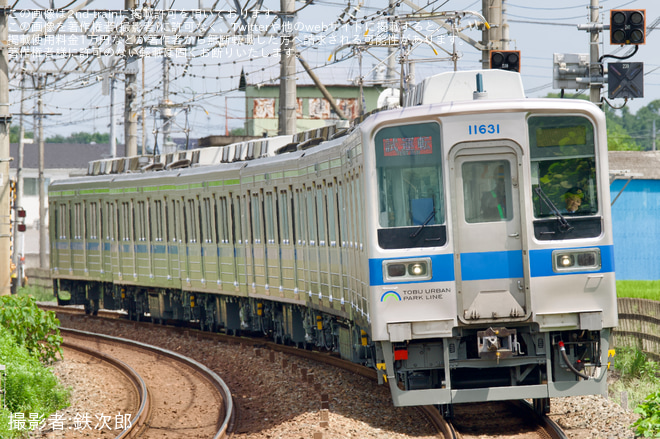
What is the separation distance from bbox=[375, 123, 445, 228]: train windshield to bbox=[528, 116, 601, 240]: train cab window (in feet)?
2.77

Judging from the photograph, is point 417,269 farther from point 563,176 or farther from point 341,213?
point 341,213

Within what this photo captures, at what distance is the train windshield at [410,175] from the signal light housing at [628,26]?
4.94m

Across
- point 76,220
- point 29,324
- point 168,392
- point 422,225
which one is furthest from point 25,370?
point 76,220

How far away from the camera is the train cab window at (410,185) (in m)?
8.84

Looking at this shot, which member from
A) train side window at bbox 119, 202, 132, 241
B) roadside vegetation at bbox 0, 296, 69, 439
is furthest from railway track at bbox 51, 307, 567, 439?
train side window at bbox 119, 202, 132, 241

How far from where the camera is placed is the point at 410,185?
29.2 feet

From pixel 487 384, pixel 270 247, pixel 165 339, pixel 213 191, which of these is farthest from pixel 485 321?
pixel 165 339

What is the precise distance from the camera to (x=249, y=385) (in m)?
13.0

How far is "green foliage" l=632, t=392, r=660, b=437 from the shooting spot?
7.75 meters

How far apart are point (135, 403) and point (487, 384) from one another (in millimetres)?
4945

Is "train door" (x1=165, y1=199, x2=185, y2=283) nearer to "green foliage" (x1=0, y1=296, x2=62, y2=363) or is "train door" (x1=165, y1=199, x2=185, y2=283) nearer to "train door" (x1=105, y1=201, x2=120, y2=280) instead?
"train door" (x1=105, y1=201, x2=120, y2=280)

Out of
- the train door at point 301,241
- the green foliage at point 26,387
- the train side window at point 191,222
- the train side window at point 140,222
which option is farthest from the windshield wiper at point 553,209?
the train side window at point 140,222

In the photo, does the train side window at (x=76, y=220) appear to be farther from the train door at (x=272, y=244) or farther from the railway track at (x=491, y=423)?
the railway track at (x=491, y=423)

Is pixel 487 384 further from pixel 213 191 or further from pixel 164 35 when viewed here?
pixel 164 35
